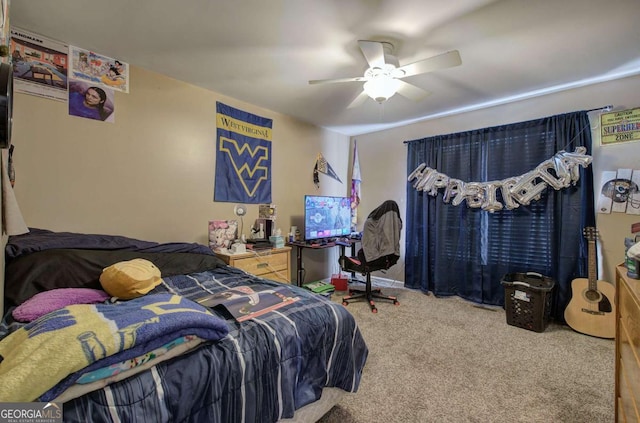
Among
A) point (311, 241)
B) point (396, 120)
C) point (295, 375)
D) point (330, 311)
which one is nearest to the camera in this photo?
point (295, 375)

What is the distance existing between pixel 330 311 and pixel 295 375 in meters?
0.37

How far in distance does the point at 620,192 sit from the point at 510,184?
2.86 ft

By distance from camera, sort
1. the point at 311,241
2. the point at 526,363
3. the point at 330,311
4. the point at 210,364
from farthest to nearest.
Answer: the point at 311,241 → the point at 526,363 → the point at 330,311 → the point at 210,364

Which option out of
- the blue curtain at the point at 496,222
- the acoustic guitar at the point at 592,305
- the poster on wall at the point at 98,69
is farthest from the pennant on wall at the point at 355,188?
the poster on wall at the point at 98,69

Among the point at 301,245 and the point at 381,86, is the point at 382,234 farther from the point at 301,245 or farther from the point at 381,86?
the point at 381,86

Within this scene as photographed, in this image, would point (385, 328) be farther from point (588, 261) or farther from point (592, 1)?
point (592, 1)

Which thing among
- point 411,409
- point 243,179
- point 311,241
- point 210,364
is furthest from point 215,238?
point 411,409

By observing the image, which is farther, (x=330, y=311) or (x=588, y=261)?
(x=588, y=261)

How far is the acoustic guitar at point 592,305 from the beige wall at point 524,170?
0.26 metres

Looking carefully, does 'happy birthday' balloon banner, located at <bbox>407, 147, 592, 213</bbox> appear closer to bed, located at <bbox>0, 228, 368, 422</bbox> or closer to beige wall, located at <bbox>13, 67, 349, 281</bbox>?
beige wall, located at <bbox>13, 67, 349, 281</bbox>

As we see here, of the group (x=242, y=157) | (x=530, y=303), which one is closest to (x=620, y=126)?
(x=530, y=303)

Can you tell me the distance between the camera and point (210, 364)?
1.01m

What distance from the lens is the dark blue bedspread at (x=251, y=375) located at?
2.79 feet

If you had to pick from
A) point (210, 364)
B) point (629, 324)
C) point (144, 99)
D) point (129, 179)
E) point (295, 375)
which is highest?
point (144, 99)
